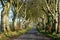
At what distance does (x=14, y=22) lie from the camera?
39156mm

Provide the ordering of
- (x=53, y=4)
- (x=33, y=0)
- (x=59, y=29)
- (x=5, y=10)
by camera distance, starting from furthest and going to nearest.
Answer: (x=33, y=0), (x=53, y=4), (x=59, y=29), (x=5, y=10)

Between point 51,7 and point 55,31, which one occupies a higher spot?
point 51,7

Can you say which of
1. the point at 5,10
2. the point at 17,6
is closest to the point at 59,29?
the point at 5,10

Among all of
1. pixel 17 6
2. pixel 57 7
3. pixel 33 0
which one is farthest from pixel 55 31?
pixel 17 6

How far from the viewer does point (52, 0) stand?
33000 millimetres

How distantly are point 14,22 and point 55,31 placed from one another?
10.6m

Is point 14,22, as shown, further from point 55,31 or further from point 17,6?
point 55,31

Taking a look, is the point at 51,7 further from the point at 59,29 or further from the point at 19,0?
the point at 19,0

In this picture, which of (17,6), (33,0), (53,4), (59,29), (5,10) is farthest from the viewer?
(17,6)

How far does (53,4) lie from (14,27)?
10515mm

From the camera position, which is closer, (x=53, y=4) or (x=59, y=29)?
(x=59, y=29)

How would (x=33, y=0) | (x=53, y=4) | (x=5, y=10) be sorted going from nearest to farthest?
1. (x=5, y=10)
2. (x=53, y=4)
3. (x=33, y=0)

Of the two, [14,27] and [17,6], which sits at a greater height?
[17,6]

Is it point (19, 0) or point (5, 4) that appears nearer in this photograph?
point (5, 4)
